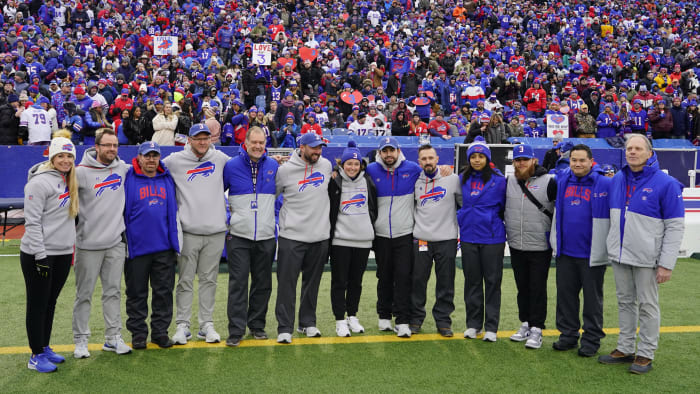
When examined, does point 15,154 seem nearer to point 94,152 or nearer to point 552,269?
point 94,152

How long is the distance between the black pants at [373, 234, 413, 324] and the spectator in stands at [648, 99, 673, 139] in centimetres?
1420

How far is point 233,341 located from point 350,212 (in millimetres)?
1552

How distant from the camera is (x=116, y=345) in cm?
571

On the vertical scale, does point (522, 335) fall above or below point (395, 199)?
below

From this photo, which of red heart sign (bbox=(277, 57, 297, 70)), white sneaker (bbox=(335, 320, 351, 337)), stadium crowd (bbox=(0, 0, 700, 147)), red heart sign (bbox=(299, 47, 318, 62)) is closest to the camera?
white sneaker (bbox=(335, 320, 351, 337))

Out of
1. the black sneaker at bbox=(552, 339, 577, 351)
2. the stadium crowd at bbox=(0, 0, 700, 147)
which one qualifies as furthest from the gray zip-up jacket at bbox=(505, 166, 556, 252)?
the stadium crowd at bbox=(0, 0, 700, 147)

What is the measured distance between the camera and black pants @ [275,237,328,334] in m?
6.18

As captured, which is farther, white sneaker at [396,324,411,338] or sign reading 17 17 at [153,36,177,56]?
sign reading 17 17 at [153,36,177,56]

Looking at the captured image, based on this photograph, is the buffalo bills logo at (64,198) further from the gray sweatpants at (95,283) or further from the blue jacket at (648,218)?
the blue jacket at (648,218)

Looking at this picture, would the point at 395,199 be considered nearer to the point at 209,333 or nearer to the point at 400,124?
the point at 209,333

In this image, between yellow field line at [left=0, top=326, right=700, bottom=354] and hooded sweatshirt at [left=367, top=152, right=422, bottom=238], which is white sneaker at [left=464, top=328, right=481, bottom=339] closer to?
yellow field line at [left=0, top=326, right=700, bottom=354]

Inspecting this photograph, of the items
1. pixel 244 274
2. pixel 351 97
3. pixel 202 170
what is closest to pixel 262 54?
pixel 351 97

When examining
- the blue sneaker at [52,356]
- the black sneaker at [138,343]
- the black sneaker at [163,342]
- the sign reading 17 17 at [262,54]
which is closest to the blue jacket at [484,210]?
the black sneaker at [163,342]

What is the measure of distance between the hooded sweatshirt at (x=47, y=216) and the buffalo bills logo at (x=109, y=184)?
298 mm
